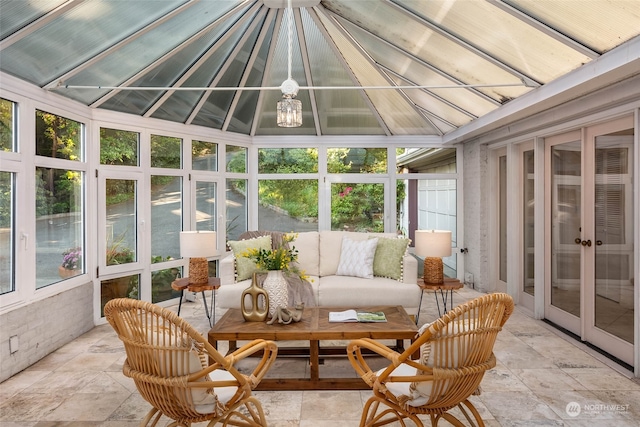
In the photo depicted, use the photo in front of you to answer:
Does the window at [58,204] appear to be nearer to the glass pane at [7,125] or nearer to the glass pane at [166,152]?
the glass pane at [7,125]

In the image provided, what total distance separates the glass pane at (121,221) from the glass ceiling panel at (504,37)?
3.76 meters

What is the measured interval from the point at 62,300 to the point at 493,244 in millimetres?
5500

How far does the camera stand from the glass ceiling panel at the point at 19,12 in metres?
3.02

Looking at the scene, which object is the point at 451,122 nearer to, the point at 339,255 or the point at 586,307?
the point at 339,255

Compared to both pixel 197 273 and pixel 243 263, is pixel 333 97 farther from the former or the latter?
pixel 197 273

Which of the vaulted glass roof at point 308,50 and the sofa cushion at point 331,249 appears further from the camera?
the sofa cushion at point 331,249

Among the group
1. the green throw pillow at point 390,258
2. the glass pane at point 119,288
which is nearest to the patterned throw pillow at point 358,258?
the green throw pillow at point 390,258

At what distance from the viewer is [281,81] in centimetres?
600

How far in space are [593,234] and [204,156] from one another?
4.94m

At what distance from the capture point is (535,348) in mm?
4258

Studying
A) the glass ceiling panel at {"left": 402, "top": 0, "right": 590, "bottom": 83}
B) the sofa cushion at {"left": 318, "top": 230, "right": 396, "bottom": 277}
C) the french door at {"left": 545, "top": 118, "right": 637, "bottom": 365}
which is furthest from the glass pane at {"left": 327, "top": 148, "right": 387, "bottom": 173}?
the glass ceiling panel at {"left": 402, "top": 0, "right": 590, "bottom": 83}

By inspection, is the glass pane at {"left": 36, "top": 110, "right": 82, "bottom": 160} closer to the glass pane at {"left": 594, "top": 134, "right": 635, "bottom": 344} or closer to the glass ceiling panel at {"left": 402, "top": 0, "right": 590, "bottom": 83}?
the glass ceiling panel at {"left": 402, "top": 0, "right": 590, "bottom": 83}

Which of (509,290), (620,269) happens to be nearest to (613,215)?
(620,269)

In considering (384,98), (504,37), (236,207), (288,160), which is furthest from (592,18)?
(236,207)
